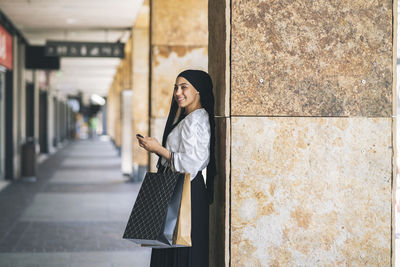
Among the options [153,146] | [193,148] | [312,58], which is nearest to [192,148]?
[193,148]

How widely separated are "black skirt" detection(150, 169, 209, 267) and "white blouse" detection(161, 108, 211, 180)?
0.11m

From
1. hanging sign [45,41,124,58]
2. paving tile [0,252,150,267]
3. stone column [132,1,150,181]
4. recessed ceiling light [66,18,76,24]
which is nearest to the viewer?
paving tile [0,252,150,267]

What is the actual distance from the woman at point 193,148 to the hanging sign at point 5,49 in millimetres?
7277

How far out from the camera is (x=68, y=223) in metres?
6.74

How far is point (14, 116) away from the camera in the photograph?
1110 centimetres

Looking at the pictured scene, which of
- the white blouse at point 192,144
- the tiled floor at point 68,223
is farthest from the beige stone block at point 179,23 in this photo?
the white blouse at point 192,144

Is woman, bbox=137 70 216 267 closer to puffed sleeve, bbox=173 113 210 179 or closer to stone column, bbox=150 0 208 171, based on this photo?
puffed sleeve, bbox=173 113 210 179

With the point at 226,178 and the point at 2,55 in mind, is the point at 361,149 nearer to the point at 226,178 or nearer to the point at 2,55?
the point at 226,178

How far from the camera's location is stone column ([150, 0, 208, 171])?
20.0 ft

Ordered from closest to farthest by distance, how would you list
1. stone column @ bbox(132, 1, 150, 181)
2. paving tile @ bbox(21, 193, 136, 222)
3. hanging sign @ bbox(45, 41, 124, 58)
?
1. paving tile @ bbox(21, 193, 136, 222)
2. hanging sign @ bbox(45, 41, 124, 58)
3. stone column @ bbox(132, 1, 150, 181)

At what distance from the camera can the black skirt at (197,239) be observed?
2.78 metres

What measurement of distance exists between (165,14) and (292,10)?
360 centimetres

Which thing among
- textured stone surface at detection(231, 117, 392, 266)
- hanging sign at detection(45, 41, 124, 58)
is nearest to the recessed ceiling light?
hanging sign at detection(45, 41, 124, 58)

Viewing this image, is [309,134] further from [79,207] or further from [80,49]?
[80,49]
